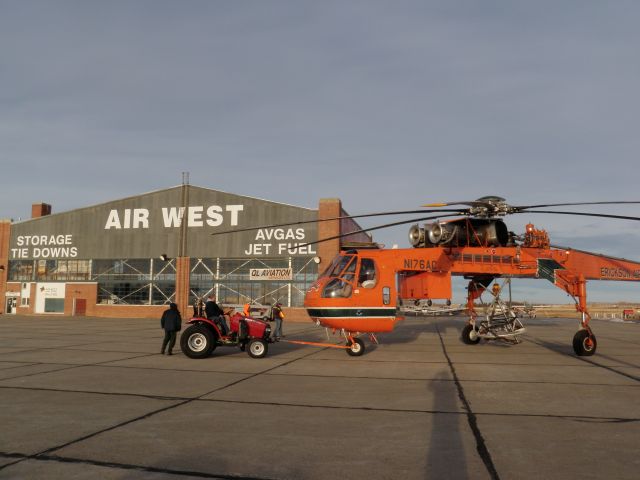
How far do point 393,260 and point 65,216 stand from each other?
3872cm

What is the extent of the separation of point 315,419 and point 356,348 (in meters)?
7.70

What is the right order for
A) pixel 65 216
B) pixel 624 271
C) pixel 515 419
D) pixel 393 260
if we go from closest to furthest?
pixel 515 419 → pixel 393 260 → pixel 624 271 → pixel 65 216

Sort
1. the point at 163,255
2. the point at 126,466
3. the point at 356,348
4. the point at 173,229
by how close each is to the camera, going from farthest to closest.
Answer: the point at 173,229 → the point at 163,255 → the point at 356,348 → the point at 126,466

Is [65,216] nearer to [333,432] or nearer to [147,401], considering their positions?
[147,401]

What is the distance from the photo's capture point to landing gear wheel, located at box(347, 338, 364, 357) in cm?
1465

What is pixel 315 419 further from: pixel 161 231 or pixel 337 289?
pixel 161 231

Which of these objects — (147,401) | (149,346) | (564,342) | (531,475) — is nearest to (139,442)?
(147,401)

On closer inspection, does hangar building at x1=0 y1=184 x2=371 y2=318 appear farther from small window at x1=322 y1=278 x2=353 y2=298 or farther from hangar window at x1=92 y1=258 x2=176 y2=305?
small window at x1=322 y1=278 x2=353 y2=298

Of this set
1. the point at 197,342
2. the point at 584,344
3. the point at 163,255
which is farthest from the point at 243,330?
the point at 163,255

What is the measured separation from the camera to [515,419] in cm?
720

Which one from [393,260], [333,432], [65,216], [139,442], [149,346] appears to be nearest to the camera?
[139,442]

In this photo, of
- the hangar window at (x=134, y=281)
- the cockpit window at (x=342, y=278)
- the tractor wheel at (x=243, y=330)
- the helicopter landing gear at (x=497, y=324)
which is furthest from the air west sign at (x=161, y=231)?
the tractor wheel at (x=243, y=330)

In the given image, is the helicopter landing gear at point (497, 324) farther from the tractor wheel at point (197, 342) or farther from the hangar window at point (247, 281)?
the hangar window at point (247, 281)

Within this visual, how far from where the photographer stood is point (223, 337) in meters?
14.4
